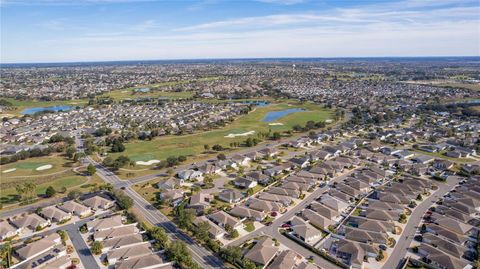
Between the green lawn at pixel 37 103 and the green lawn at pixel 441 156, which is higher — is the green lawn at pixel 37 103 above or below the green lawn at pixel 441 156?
above

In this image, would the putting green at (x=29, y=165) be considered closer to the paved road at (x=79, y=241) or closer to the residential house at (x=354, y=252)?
the paved road at (x=79, y=241)

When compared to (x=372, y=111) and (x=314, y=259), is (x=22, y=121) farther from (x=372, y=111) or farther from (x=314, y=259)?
(x=372, y=111)

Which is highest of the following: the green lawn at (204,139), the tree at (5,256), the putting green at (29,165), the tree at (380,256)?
the tree at (5,256)

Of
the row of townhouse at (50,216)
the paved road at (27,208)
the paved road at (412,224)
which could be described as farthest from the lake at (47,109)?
the paved road at (412,224)

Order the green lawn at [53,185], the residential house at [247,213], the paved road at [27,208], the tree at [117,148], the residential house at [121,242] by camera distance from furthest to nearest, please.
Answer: the tree at [117,148] < the green lawn at [53,185] < the paved road at [27,208] < the residential house at [247,213] < the residential house at [121,242]

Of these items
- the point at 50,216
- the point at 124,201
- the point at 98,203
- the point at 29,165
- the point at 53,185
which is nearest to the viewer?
the point at 50,216

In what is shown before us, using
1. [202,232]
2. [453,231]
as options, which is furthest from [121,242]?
[453,231]

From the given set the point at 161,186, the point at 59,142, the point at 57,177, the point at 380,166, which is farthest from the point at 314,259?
the point at 59,142

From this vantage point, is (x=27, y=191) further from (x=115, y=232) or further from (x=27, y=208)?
→ (x=115, y=232)
